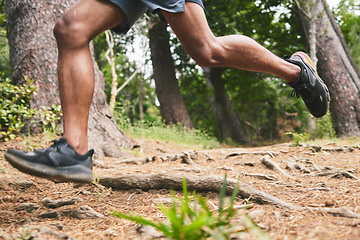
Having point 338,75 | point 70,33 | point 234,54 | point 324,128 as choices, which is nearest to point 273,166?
point 234,54

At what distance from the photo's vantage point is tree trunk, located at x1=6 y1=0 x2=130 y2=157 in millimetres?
3828

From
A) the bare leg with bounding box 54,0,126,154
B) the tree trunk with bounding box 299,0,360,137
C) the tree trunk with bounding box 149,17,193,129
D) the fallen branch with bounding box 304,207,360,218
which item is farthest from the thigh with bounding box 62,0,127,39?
the tree trunk with bounding box 149,17,193,129

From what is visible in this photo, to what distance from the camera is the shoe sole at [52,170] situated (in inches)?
55.3

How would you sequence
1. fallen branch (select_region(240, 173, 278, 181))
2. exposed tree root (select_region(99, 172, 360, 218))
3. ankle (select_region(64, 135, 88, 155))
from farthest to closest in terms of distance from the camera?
fallen branch (select_region(240, 173, 278, 181)), exposed tree root (select_region(99, 172, 360, 218)), ankle (select_region(64, 135, 88, 155))

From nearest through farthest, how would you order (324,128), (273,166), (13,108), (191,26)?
(191,26) < (273,166) < (13,108) < (324,128)

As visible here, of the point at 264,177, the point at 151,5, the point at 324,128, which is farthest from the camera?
the point at 324,128

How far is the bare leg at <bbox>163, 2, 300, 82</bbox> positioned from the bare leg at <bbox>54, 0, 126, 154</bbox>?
0.46 m

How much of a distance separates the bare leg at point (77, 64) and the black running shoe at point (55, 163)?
0.07 m

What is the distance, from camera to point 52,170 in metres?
1.44

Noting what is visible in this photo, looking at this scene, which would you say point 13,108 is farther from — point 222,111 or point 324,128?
point 222,111

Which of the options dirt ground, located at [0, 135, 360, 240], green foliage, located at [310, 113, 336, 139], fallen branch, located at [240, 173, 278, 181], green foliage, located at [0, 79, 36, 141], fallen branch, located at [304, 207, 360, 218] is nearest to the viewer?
dirt ground, located at [0, 135, 360, 240]

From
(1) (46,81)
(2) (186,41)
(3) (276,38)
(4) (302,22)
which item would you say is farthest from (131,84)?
(2) (186,41)

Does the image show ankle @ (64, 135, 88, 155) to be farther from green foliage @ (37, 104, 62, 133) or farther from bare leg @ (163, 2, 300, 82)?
green foliage @ (37, 104, 62, 133)

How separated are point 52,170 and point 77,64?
59 centimetres
